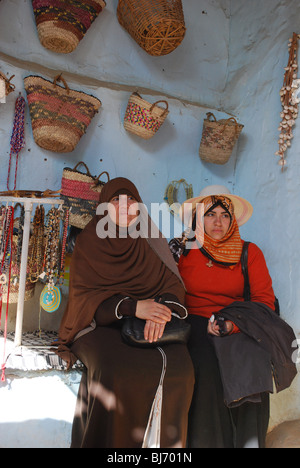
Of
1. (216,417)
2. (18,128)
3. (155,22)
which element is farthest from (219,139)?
(216,417)

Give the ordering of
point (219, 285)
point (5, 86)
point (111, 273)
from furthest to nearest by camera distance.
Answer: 1. point (5, 86)
2. point (219, 285)
3. point (111, 273)

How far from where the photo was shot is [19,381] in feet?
7.54

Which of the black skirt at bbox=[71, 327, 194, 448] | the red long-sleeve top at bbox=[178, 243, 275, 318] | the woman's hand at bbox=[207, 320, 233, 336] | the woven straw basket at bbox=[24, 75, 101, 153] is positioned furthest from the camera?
the woven straw basket at bbox=[24, 75, 101, 153]

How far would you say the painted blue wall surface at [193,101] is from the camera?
3035mm

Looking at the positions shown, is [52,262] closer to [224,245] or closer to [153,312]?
[153,312]

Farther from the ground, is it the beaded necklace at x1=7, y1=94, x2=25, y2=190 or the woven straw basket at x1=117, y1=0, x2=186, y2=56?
the woven straw basket at x1=117, y1=0, x2=186, y2=56

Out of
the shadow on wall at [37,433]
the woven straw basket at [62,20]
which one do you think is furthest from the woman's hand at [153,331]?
the woven straw basket at [62,20]

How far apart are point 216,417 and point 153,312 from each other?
0.55 meters

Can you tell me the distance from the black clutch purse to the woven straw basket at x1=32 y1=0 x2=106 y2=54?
1.86 metres

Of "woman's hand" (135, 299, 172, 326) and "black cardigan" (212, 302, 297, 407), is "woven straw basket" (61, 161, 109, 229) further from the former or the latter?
"black cardigan" (212, 302, 297, 407)

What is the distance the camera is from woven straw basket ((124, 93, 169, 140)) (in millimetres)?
3129

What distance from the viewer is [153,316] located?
2.18 m

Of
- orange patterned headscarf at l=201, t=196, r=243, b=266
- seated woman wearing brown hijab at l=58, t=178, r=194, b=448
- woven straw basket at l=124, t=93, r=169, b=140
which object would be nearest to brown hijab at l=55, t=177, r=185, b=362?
seated woman wearing brown hijab at l=58, t=178, r=194, b=448

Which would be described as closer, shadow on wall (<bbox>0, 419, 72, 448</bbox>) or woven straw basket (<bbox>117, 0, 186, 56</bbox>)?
shadow on wall (<bbox>0, 419, 72, 448</bbox>)
